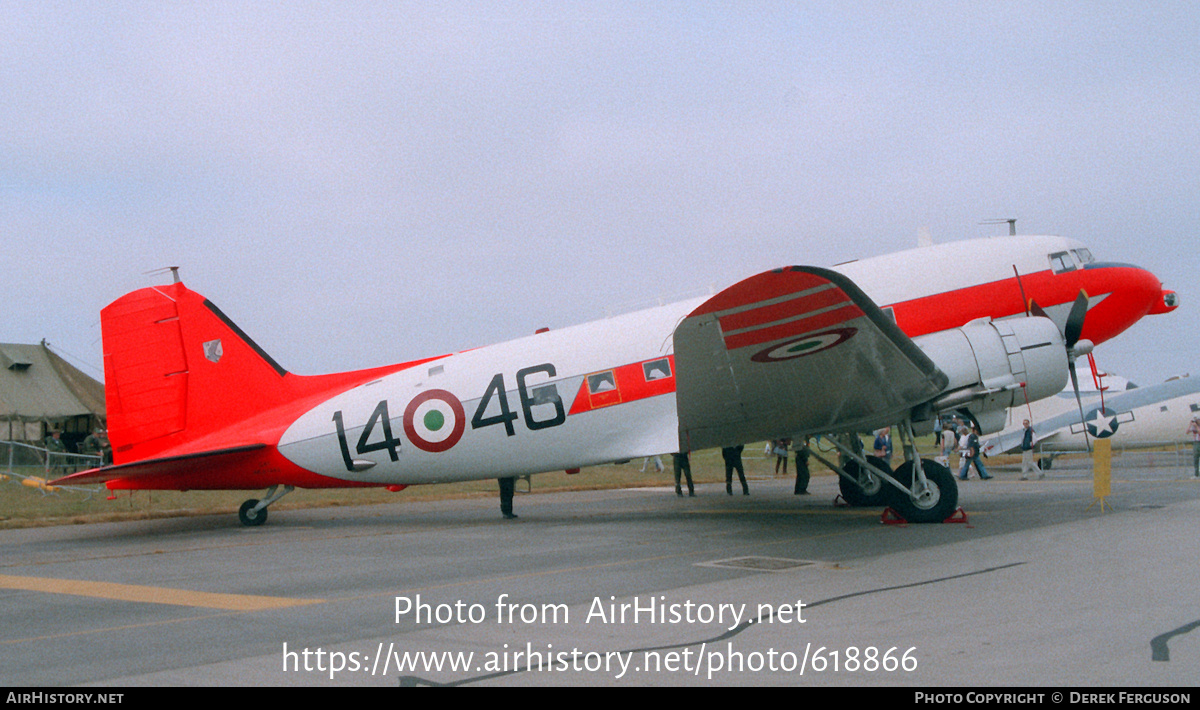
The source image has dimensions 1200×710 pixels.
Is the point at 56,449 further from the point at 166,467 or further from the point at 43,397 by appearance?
the point at 166,467

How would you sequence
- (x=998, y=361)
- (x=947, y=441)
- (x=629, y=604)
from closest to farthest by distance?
(x=629, y=604) → (x=998, y=361) → (x=947, y=441)

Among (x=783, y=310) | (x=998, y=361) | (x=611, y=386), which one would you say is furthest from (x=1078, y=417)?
(x=783, y=310)

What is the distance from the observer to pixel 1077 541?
9969 mm

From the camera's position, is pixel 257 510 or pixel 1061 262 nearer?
pixel 1061 262

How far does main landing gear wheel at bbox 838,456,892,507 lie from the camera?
15.2 meters

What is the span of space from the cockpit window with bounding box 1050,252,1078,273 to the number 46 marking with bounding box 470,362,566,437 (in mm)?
7816

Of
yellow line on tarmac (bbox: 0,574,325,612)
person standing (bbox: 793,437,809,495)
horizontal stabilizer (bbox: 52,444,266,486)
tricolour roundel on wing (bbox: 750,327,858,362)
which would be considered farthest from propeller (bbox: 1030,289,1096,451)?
horizontal stabilizer (bbox: 52,444,266,486)

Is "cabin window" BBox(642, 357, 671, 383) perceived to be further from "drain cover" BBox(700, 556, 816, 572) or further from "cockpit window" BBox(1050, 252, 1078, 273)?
"cockpit window" BBox(1050, 252, 1078, 273)

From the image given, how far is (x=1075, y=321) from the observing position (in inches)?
509

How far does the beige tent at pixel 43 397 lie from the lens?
3178 cm

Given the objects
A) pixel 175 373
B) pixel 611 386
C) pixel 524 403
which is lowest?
pixel 524 403

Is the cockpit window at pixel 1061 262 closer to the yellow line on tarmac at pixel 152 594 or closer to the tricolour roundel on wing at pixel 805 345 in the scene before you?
the tricolour roundel on wing at pixel 805 345

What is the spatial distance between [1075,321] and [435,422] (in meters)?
9.82

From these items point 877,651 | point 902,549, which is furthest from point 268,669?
point 902,549
